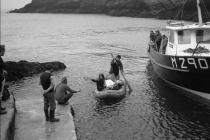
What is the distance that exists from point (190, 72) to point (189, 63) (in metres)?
0.54

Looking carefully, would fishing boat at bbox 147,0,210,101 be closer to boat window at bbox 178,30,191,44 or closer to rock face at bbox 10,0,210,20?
boat window at bbox 178,30,191,44

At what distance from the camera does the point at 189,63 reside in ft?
58.6

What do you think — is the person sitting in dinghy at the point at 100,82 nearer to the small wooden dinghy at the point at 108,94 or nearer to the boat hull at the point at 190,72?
the small wooden dinghy at the point at 108,94

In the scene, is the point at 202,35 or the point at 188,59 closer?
the point at 188,59

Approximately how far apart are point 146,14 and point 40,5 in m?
74.5

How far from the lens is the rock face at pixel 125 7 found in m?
84.5

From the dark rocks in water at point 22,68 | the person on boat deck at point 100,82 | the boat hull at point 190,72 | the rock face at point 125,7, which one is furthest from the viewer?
the rock face at point 125,7

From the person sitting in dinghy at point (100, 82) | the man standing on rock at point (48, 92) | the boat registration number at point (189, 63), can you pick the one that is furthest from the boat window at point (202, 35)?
the man standing on rock at point (48, 92)

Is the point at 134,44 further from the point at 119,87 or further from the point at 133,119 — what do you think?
the point at 133,119

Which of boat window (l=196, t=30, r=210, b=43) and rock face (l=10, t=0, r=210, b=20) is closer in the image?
boat window (l=196, t=30, r=210, b=43)

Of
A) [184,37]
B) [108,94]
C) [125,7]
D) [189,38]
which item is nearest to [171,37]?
[184,37]

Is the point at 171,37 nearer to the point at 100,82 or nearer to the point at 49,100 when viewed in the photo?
the point at 100,82

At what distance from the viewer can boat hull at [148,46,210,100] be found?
17358 millimetres

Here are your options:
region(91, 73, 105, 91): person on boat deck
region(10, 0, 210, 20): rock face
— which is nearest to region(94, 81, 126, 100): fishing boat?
region(91, 73, 105, 91): person on boat deck
